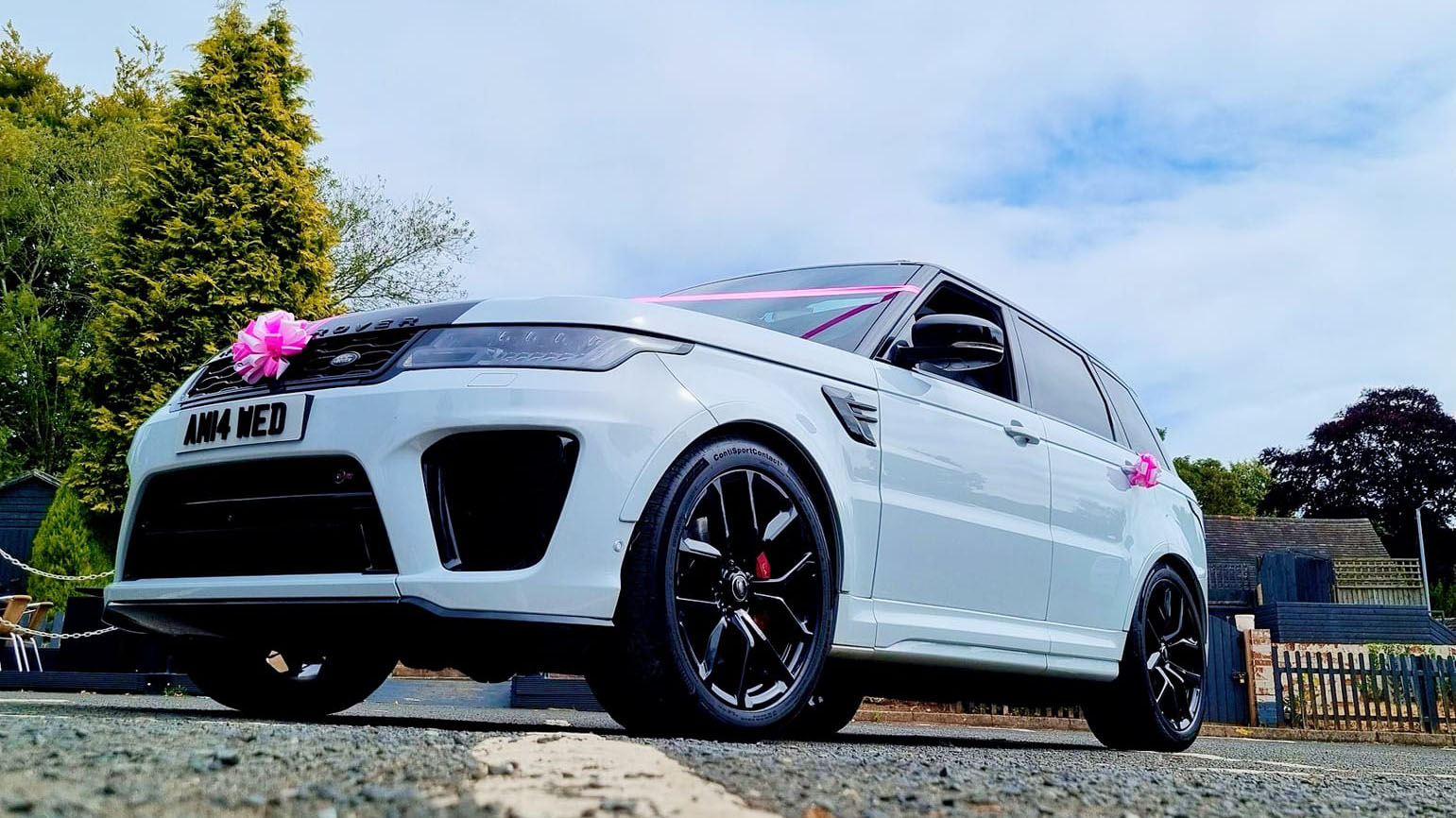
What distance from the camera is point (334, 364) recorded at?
3.72m

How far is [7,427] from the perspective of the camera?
3228 cm

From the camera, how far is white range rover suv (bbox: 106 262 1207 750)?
333 centimetres

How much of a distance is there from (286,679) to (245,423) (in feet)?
4.97

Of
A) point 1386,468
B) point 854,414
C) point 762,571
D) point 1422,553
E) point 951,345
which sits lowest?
point 762,571

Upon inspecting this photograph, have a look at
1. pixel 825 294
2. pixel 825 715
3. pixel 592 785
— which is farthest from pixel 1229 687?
pixel 592 785

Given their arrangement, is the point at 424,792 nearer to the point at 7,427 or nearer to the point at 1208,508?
the point at 7,427

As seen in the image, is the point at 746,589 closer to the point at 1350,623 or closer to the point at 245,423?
the point at 245,423

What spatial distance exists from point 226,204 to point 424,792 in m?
21.8

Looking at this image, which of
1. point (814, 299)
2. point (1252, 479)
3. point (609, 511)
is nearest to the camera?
point (609, 511)

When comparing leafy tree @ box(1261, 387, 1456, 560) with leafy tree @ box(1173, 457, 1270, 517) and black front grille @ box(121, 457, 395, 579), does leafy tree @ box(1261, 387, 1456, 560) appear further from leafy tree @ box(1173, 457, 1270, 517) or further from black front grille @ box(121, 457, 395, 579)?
black front grille @ box(121, 457, 395, 579)

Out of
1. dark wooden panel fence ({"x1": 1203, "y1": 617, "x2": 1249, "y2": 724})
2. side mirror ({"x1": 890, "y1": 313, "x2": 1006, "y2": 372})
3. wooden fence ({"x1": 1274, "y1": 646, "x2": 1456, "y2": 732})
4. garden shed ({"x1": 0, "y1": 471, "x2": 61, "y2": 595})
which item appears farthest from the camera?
garden shed ({"x1": 0, "y1": 471, "x2": 61, "y2": 595})

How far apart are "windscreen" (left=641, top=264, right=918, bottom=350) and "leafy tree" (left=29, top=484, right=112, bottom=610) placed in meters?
16.2

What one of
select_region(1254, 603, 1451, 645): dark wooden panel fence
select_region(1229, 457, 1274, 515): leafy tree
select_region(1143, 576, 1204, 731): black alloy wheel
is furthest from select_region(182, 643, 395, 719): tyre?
select_region(1229, 457, 1274, 515): leafy tree

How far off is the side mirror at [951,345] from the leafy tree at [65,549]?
1712cm
